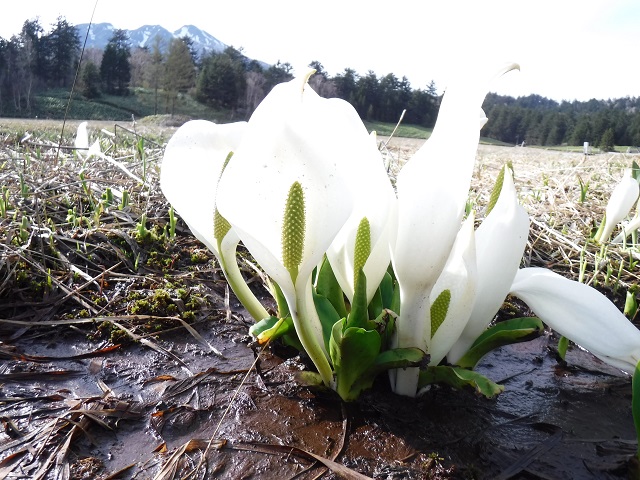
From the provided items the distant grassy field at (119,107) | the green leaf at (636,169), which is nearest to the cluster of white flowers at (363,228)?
the green leaf at (636,169)

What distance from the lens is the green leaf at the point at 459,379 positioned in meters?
1.10

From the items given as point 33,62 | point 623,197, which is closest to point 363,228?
point 623,197

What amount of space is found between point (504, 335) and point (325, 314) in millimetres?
428

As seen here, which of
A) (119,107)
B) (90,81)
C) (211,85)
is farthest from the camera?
(211,85)

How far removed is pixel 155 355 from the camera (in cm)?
152

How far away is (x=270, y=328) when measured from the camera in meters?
1.30

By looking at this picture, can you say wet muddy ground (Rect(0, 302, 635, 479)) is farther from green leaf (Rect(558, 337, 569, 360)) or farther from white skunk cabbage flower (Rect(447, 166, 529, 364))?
white skunk cabbage flower (Rect(447, 166, 529, 364))

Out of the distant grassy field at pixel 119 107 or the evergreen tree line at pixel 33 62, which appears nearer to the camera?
the distant grassy field at pixel 119 107

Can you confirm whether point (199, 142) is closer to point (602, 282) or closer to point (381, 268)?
point (381, 268)

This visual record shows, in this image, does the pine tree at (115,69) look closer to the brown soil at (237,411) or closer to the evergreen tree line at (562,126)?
the evergreen tree line at (562,126)

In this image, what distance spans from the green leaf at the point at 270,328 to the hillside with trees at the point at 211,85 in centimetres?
2696

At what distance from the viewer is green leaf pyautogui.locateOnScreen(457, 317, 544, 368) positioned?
1.19m

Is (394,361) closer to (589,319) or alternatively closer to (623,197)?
(589,319)

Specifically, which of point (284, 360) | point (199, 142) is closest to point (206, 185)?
point (199, 142)
